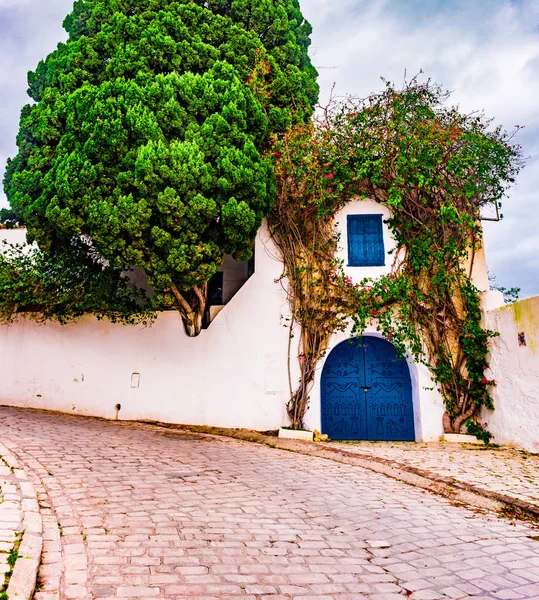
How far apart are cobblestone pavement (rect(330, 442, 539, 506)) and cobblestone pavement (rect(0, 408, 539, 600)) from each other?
2.44 feet

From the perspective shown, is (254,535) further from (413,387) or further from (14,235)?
(14,235)

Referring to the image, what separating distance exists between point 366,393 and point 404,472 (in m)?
2.99

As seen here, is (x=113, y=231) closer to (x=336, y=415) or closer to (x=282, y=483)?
(x=282, y=483)

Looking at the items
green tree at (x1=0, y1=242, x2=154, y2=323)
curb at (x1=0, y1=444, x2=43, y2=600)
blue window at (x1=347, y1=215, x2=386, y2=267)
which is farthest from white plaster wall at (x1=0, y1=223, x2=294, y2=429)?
curb at (x1=0, y1=444, x2=43, y2=600)

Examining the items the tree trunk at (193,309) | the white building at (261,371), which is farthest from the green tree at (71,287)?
the tree trunk at (193,309)

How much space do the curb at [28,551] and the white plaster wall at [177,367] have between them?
191 inches

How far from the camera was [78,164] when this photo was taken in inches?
304

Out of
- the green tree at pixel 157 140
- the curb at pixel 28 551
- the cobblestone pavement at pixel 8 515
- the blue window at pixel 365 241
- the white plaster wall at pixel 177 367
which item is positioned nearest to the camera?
the curb at pixel 28 551

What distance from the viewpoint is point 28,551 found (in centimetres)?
284

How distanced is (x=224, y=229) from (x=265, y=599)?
6191mm

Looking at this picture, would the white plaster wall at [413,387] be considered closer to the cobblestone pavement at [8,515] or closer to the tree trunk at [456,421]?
the tree trunk at [456,421]

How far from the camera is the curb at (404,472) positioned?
4.61 m

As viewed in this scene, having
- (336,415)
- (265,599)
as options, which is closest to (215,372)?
(336,415)

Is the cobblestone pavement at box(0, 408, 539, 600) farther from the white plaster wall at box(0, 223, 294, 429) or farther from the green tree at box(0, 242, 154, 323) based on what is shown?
the green tree at box(0, 242, 154, 323)
